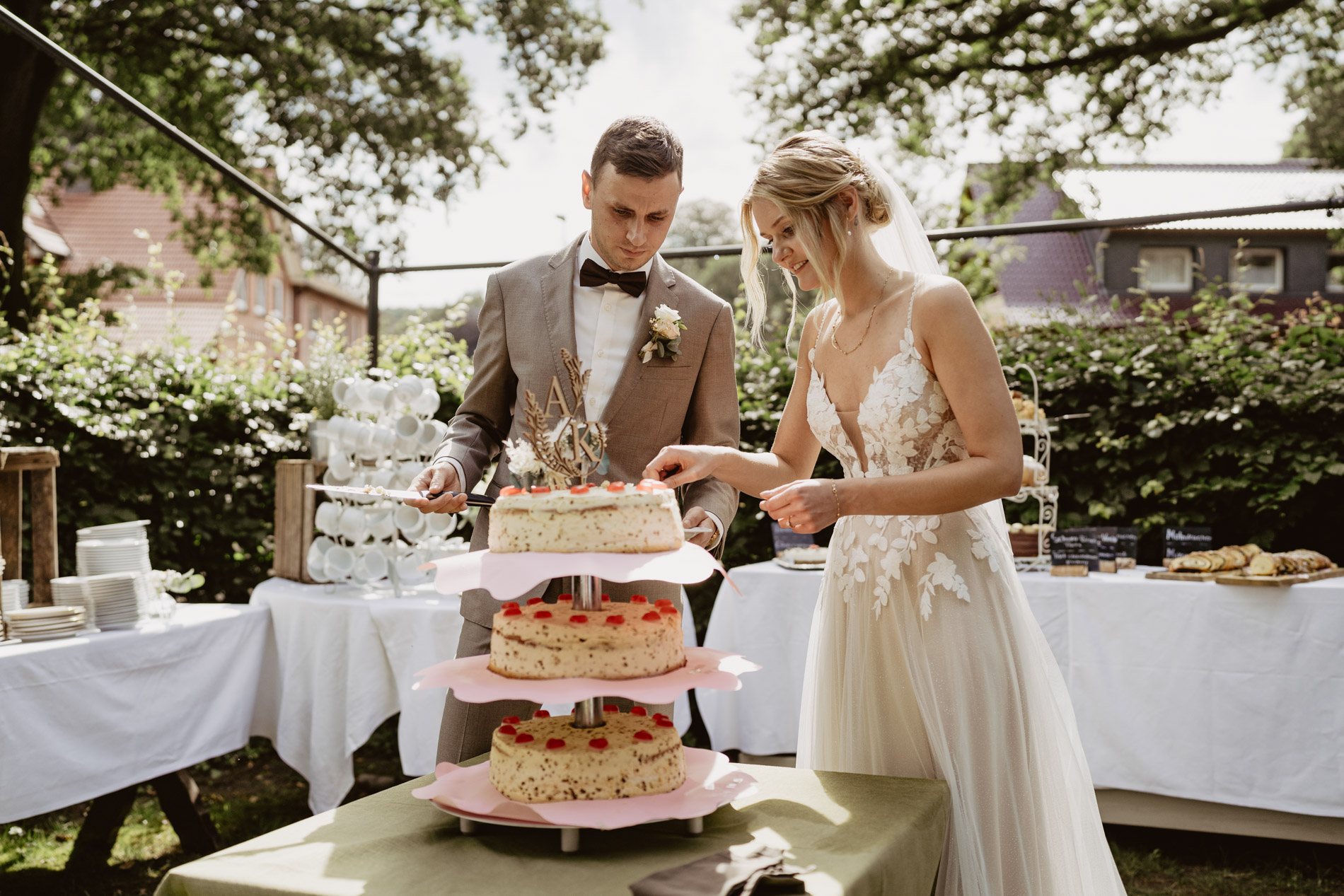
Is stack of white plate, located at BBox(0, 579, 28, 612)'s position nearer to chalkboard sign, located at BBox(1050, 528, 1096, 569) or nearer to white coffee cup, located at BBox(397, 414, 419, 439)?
white coffee cup, located at BBox(397, 414, 419, 439)

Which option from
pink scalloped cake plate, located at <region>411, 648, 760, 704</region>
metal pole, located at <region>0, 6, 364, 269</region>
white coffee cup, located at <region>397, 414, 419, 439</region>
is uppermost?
metal pole, located at <region>0, 6, 364, 269</region>

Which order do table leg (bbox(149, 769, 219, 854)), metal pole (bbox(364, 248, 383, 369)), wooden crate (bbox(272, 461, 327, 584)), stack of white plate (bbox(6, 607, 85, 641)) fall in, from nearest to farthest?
stack of white plate (bbox(6, 607, 85, 641))
table leg (bbox(149, 769, 219, 854))
wooden crate (bbox(272, 461, 327, 584))
metal pole (bbox(364, 248, 383, 369))

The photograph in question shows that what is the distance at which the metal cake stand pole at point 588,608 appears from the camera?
1.74 m

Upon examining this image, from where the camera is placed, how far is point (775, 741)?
450 centimetres

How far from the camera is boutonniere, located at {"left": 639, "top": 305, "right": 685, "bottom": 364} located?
7.68 feet

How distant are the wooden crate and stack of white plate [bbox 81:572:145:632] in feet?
2.91

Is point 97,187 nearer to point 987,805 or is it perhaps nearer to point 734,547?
point 734,547

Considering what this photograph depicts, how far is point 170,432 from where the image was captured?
5.28 meters

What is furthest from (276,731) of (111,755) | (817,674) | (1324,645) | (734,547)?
(1324,645)

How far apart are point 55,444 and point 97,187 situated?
39.7 feet

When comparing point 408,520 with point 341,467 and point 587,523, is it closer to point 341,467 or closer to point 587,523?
point 341,467

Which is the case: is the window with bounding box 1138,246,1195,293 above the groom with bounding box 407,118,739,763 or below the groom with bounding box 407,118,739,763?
above

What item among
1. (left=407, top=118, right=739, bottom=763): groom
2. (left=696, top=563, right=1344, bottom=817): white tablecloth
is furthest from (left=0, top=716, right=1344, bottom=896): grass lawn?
(left=407, top=118, right=739, bottom=763): groom

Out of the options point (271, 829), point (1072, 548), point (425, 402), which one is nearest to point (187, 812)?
point (271, 829)
